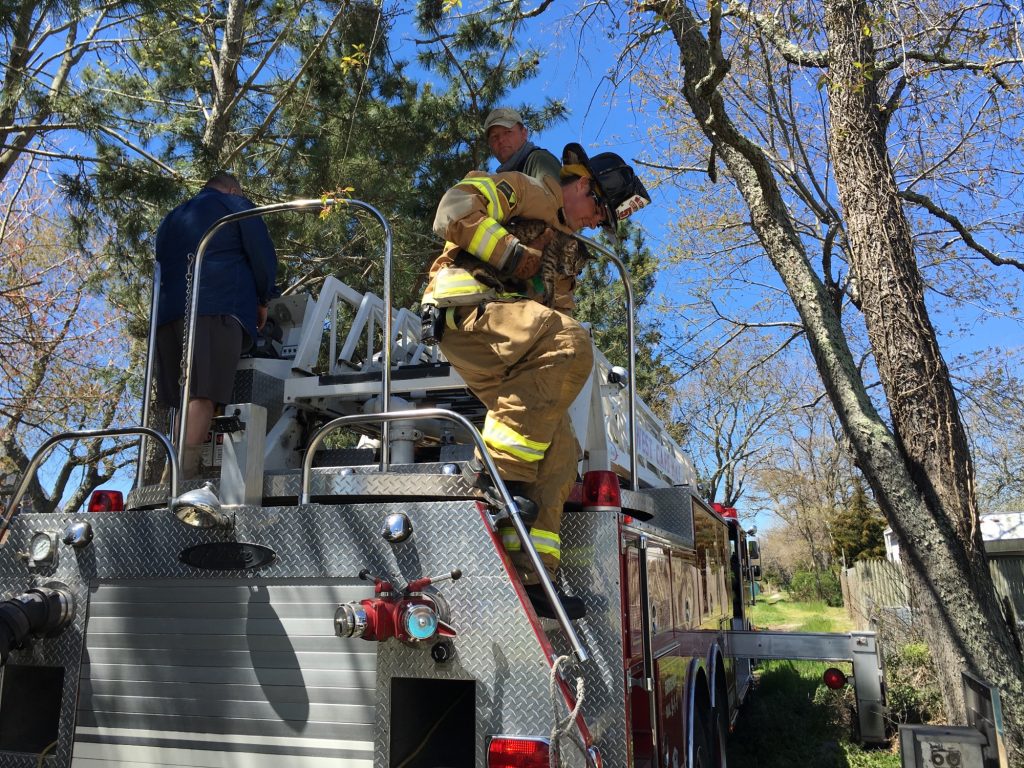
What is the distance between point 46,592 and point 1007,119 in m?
9.14

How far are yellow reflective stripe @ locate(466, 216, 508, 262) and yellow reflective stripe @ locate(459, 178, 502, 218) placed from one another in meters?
0.11

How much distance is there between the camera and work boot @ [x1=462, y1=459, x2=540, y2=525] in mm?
2764

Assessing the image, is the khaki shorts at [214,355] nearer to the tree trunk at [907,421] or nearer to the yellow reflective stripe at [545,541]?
the yellow reflective stripe at [545,541]

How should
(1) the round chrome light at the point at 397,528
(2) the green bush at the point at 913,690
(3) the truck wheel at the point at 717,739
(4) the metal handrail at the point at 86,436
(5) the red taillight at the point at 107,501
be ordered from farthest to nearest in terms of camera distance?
(2) the green bush at the point at 913,690
(3) the truck wheel at the point at 717,739
(5) the red taillight at the point at 107,501
(4) the metal handrail at the point at 86,436
(1) the round chrome light at the point at 397,528

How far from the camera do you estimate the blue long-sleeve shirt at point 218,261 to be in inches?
159

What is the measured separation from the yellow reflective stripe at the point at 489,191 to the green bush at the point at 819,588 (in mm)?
29944

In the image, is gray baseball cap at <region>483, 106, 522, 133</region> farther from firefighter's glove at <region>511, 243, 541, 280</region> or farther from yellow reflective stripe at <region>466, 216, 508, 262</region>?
yellow reflective stripe at <region>466, 216, 508, 262</region>

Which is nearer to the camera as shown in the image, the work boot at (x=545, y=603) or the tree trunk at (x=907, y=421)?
the work boot at (x=545, y=603)

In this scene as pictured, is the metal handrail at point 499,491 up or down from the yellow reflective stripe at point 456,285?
down

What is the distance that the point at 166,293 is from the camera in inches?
167

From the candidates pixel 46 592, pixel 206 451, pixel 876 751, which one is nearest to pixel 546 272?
pixel 206 451

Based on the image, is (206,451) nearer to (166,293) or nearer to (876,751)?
(166,293)

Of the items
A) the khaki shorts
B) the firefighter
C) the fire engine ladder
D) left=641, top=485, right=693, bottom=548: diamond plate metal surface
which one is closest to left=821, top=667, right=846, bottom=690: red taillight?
left=641, top=485, right=693, bottom=548: diamond plate metal surface

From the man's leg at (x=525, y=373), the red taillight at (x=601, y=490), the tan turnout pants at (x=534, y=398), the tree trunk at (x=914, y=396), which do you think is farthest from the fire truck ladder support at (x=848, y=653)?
the man's leg at (x=525, y=373)
